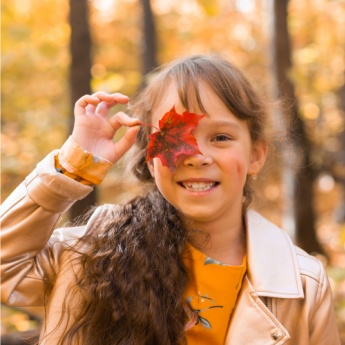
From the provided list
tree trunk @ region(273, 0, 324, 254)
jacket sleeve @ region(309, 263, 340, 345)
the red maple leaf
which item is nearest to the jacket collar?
jacket sleeve @ region(309, 263, 340, 345)

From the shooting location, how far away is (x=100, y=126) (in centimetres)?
224

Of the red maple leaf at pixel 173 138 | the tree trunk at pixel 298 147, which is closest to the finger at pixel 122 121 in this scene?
the red maple leaf at pixel 173 138

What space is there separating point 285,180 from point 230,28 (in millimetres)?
5616

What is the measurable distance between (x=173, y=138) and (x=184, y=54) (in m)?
6.08

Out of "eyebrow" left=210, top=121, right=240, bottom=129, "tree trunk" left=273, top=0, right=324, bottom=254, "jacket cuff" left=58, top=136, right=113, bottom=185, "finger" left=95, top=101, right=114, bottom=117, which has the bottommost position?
"tree trunk" left=273, top=0, right=324, bottom=254

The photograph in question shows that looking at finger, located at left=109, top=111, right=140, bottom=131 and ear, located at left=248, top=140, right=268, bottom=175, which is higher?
finger, located at left=109, top=111, right=140, bottom=131

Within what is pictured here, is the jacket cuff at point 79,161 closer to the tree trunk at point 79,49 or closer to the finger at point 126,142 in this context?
the finger at point 126,142

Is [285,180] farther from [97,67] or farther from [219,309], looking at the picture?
[97,67]

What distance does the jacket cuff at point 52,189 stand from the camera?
2.05 m

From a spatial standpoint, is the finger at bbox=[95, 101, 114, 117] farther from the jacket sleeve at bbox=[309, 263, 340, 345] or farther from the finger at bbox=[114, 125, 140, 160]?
the jacket sleeve at bbox=[309, 263, 340, 345]

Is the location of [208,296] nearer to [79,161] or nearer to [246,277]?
[246,277]

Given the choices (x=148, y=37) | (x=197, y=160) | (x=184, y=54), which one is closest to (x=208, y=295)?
(x=197, y=160)

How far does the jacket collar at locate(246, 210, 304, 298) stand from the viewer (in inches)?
91.7

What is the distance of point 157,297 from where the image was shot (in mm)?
2191
